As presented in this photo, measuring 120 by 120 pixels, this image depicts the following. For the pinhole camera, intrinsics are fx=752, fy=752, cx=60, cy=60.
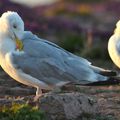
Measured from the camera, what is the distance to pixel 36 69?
1070cm

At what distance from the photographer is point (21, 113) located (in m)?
9.50

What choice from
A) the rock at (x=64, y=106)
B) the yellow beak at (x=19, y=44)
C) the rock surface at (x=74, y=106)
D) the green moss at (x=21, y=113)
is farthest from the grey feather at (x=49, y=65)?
the green moss at (x=21, y=113)

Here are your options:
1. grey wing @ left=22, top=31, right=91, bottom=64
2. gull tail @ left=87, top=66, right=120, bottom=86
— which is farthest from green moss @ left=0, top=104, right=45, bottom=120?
gull tail @ left=87, top=66, right=120, bottom=86

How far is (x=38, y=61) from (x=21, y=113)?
4.56 ft

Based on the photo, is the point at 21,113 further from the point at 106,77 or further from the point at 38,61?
the point at 106,77

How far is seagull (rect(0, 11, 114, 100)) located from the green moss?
3.17ft

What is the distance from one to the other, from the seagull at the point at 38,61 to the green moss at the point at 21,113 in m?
0.97

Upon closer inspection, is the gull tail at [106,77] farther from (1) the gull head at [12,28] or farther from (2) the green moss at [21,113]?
(2) the green moss at [21,113]

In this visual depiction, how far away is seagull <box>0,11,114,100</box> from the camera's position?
34.6ft

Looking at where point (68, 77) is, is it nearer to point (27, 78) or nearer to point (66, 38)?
point (27, 78)

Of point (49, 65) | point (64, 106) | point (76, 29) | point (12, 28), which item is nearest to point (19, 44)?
point (12, 28)

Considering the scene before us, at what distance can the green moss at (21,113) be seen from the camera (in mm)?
9461

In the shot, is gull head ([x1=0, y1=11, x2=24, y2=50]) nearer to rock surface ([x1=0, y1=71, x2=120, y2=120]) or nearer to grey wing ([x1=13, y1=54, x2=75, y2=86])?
grey wing ([x1=13, y1=54, x2=75, y2=86])

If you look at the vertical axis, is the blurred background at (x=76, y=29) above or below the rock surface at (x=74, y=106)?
above
